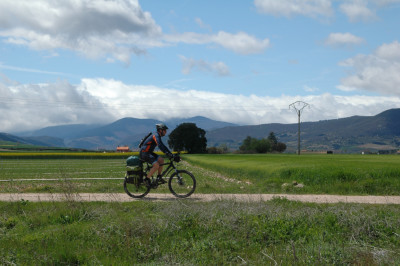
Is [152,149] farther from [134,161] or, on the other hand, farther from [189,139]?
[189,139]

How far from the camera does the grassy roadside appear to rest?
830 cm

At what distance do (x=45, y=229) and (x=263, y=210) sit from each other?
570cm

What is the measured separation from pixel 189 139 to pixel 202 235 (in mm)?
125026

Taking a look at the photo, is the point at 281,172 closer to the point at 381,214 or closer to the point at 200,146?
the point at 381,214

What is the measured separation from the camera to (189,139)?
134875 mm

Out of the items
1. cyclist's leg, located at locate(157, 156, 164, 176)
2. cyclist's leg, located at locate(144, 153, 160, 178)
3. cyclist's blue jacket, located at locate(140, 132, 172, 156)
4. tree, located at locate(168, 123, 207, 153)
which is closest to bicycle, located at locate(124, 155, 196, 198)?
cyclist's leg, located at locate(157, 156, 164, 176)

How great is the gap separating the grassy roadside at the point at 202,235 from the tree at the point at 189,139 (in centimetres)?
12252

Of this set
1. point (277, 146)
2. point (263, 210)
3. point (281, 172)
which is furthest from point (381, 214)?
point (277, 146)

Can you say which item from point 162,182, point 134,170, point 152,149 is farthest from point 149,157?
point 162,182

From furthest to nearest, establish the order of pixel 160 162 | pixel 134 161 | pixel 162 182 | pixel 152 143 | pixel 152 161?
pixel 162 182 → pixel 134 161 → pixel 160 162 → pixel 152 161 → pixel 152 143

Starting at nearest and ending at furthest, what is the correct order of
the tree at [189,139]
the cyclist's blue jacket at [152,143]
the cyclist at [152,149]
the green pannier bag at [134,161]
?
1. the cyclist's blue jacket at [152,143]
2. the cyclist at [152,149]
3. the green pannier bag at [134,161]
4. the tree at [189,139]

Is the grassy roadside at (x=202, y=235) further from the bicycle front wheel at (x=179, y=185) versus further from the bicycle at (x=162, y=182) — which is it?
the bicycle front wheel at (x=179, y=185)

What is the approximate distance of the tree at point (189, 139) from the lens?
443ft

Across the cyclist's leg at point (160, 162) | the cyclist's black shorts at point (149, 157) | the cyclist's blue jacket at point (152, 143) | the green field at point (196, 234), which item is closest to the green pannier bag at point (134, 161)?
the cyclist's black shorts at point (149, 157)
